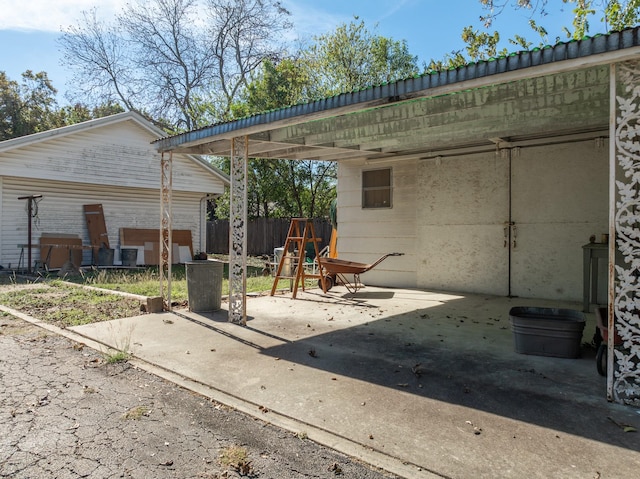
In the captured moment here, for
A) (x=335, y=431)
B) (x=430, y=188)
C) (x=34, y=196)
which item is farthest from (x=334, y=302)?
(x=34, y=196)

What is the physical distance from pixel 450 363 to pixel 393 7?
17999 mm

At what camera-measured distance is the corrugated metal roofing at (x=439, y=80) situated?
10.8ft

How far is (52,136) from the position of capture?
13.7m

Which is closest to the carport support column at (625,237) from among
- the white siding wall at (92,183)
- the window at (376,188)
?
the window at (376,188)

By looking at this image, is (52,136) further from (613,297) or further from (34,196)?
(613,297)

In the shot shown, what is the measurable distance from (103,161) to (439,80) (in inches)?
555

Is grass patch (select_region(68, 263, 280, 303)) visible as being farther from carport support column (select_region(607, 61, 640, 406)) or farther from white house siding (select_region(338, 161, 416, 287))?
carport support column (select_region(607, 61, 640, 406))

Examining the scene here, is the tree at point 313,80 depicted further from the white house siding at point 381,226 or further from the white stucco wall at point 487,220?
the white stucco wall at point 487,220

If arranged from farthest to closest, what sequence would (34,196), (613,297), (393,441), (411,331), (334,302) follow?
(34,196)
(334,302)
(411,331)
(613,297)
(393,441)

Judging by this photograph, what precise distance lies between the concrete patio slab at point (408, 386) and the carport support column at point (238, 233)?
299mm

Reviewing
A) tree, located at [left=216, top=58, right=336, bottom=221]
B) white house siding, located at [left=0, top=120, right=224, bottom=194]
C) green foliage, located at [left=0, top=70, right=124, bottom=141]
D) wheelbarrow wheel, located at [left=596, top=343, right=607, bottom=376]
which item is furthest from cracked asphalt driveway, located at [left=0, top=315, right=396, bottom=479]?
green foliage, located at [left=0, top=70, right=124, bottom=141]

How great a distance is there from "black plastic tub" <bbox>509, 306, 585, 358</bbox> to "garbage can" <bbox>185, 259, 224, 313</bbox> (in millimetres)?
4535

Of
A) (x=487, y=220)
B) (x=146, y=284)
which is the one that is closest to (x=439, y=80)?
(x=487, y=220)

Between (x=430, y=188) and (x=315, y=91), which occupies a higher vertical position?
(x=315, y=91)
